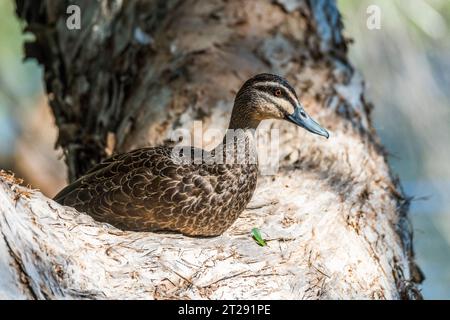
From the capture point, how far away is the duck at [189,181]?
4188mm

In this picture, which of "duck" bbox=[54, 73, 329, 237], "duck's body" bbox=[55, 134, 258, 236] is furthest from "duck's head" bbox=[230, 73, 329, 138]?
"duck's body" bbox=[55, 134, 258, 236]

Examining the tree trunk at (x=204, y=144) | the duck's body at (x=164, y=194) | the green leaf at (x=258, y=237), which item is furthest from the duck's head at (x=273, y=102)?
the green leaf at (x=258, y=237)

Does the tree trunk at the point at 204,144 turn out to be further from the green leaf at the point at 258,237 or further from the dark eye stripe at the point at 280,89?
the dark eye stripe at the point at 280,89

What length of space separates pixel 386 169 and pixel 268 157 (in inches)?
33.0

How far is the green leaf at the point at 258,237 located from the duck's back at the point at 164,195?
151mm

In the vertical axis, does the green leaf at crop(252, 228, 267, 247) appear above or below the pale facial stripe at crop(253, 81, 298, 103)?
below

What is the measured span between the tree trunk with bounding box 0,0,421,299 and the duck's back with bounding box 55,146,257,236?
0.10 m

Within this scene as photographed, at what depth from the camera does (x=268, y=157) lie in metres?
5.18

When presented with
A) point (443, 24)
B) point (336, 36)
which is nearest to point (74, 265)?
point (336, 36)

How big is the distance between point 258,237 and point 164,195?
1.89ft

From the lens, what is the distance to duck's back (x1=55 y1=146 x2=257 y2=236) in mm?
4176

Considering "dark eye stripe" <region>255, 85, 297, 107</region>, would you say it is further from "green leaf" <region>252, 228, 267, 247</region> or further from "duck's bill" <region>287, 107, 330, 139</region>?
"green leaf" <region>252, 228, 267, 247</region>

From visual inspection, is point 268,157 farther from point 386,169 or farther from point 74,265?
point 74,265

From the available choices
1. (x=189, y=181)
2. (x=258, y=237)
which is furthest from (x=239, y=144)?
(x=258, y=237)
